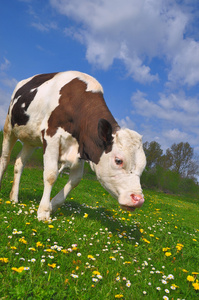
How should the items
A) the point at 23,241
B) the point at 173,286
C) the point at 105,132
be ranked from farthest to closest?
the point at 105,132 → the point at 23,241 → the point at 173,286

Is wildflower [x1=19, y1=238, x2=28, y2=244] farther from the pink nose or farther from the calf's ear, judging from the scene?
the calf's ear

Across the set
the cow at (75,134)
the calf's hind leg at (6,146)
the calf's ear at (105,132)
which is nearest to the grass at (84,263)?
the cow at (75,134)

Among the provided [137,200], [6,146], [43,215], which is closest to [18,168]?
[6,146]

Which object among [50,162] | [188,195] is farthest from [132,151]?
[188,195]

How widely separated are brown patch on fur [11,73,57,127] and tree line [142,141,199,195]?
1575 inches

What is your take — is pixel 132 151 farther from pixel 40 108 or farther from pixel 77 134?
pixel 40 108

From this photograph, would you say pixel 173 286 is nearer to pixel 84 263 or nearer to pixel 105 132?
pixel 84 263

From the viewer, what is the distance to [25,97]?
614 cm

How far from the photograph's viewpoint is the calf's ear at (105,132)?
427 centimetres

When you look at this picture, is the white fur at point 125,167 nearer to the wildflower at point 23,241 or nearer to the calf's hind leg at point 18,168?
the wildflower at point 23,241

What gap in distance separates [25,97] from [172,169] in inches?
2023

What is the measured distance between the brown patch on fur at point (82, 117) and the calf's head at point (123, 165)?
37 cm

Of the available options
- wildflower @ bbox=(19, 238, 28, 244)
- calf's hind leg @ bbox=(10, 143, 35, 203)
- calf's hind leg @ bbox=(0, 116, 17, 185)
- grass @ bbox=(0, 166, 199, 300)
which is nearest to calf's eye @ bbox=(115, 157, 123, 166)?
grass @ bbox=(0, 166, 199, 300)

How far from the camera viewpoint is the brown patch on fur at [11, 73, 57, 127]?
597 cm
